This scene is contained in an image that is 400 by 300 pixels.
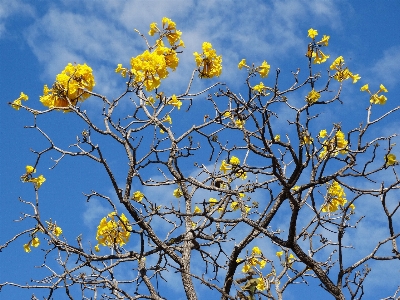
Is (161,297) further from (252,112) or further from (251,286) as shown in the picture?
(252,112)

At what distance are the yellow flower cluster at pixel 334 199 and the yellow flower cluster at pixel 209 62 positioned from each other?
1988 mm

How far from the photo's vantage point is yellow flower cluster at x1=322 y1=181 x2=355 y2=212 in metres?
5.86

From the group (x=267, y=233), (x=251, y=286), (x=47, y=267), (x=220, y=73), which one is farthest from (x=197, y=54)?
(x=47, y=267)

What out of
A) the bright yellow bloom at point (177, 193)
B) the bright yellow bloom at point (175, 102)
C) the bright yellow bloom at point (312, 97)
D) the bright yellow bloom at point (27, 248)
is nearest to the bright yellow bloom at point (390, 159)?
the bright yellow bloom at point (312, 97)

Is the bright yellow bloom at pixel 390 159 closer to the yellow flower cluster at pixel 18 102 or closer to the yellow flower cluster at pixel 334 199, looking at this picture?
the yellow flower cluster at pixel 334 199

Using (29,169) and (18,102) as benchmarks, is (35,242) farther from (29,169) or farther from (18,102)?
(18,102)

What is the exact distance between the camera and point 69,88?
Result: 4.88m

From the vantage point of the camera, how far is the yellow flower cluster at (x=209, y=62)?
5.60 m


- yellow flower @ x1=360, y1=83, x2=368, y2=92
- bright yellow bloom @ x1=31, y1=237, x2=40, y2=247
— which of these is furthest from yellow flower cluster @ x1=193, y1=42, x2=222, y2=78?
bright yellow bloom @ x1=31, y1=237, x2=40, y2=247

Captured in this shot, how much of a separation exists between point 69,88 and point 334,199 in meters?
3.38

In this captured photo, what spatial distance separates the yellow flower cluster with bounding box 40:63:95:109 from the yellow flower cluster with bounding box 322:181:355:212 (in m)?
A: 3.14

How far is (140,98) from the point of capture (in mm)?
5207

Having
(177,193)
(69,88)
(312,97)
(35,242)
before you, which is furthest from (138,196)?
(312,97)

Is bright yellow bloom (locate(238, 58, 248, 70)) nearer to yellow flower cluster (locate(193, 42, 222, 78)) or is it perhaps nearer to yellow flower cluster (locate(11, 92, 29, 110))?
yellow flower cluster (locate(193, 42, 222, 78))
